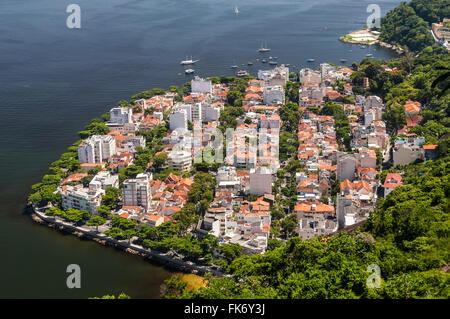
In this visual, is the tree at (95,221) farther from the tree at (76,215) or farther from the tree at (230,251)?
the tree at (230,251)

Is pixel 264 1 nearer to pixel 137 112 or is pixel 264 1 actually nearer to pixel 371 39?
pixel 371 39

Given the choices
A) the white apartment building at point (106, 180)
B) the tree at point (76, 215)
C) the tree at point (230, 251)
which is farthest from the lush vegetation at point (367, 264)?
the white apartment building at point (106, 180)

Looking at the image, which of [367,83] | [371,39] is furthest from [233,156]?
[371,39]

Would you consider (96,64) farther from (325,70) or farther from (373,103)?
(373,103)

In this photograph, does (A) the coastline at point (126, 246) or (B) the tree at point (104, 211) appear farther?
(B) the tree at point (104, 211)

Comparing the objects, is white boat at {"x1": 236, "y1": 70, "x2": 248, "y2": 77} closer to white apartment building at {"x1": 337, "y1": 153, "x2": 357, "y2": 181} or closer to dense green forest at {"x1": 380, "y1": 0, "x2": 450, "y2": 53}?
dense green forest at {"x1": 380, "y1": 0, "x2": 450, "y2": 53}

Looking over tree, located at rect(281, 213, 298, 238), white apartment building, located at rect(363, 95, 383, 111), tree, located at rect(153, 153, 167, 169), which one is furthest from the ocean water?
white apartment building, located at rect(363, 95, 383, 111)

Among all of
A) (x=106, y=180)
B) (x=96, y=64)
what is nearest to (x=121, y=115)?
(x=106, y=180)
